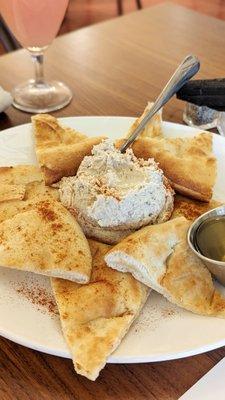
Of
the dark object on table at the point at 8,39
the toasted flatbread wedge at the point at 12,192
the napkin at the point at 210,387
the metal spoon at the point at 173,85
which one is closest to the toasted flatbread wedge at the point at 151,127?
the metal spoon at the point at 173,85

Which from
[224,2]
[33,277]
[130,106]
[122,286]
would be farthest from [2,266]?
[224,2]

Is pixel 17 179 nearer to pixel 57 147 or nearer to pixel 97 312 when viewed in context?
pixel 57 147

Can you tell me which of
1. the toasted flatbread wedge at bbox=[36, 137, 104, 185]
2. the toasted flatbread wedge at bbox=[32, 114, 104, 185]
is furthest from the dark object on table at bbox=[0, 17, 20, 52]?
the toasted flatbread wedge at bbox=[36, 137, 104, 185]

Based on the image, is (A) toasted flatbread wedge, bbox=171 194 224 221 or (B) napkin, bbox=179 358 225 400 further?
(A) toasted flatbread wedge, bbox=171 194 224 221

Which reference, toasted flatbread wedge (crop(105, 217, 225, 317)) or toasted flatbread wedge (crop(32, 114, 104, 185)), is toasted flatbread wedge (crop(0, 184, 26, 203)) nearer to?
toasted flatbread wedge (crop(32, 114, 104, 185))

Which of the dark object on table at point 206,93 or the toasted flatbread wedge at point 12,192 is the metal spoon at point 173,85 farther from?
the toasted flatbread wedge at point 12,192
